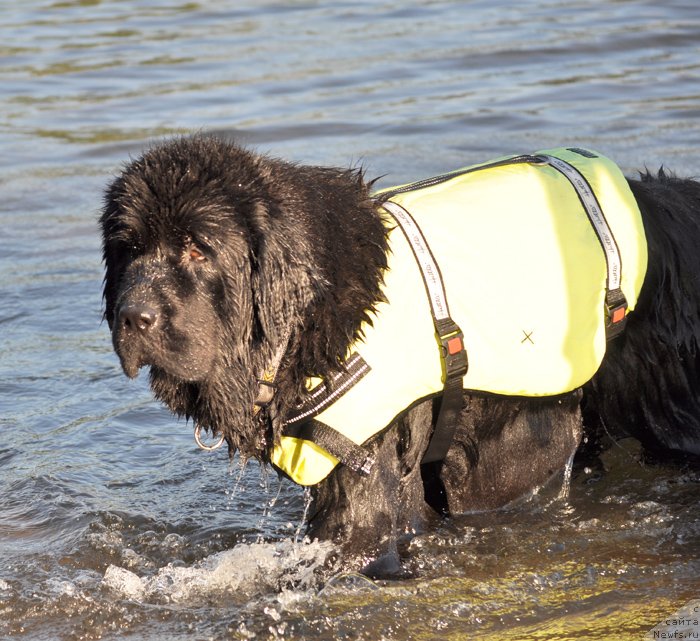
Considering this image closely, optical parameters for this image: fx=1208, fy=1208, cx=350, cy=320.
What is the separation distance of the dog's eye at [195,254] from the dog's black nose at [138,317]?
21 centimetres

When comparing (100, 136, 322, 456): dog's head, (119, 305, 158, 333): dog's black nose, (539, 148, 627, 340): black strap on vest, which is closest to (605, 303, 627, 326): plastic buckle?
(539, 148, 627, 340): black strap on vest

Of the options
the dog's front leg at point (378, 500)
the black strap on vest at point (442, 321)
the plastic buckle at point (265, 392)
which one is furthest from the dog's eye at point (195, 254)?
the dog's front leg at point (378, 500)

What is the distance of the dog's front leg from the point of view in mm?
4125

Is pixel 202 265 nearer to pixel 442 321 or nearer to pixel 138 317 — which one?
pixel 138 317

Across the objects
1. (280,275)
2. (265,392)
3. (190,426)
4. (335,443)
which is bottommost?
(190,426)

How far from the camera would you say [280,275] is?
3.85 meters

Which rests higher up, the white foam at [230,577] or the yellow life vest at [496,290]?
the yellow life vest at [496,290]

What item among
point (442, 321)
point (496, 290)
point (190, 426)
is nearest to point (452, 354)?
point (442, 321)

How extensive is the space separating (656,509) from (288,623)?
1.64 meters

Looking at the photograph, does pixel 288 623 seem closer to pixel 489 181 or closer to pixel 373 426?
pixel 373 426

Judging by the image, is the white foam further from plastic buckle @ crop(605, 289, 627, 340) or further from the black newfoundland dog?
plastic buckle @ crop(605, 289, 627, 340)

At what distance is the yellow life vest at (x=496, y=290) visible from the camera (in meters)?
4.05

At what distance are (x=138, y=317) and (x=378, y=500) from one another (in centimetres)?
105

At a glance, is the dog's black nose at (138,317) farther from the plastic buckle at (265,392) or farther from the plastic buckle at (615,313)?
the plastic buckle at (615,313)
